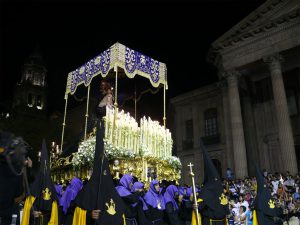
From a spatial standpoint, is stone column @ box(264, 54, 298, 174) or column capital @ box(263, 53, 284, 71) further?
column capital @ box(263, 53, 284, 71)

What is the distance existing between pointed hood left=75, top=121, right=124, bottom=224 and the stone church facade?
19.3 m

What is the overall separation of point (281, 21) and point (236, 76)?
5.64m

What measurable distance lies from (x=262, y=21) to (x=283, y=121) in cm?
872

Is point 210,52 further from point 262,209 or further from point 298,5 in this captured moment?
point 262,209

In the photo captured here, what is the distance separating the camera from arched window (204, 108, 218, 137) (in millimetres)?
34219

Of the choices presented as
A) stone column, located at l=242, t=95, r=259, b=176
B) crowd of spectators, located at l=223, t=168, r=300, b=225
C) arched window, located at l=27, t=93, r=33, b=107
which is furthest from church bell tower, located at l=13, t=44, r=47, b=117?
crowd of spectators, located at l=223, t=168, r=300, b=225

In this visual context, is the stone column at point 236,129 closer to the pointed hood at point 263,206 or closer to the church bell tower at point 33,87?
the pointed hood at point 263,206

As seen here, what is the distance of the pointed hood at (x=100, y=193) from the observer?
5.68 m

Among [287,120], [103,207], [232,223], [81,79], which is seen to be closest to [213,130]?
[287,120]

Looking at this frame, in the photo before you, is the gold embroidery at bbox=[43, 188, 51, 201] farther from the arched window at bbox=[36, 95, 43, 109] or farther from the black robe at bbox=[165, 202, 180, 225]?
the arched window at bbox=[36, 95, 43, 109]

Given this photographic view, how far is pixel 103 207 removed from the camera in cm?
576

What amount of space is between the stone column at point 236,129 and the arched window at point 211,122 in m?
7.63

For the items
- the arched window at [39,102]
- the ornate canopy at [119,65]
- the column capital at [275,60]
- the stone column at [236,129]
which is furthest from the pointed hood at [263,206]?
the arched window at [39,102]

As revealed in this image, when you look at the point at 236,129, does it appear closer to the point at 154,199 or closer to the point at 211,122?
the point at 211,122
